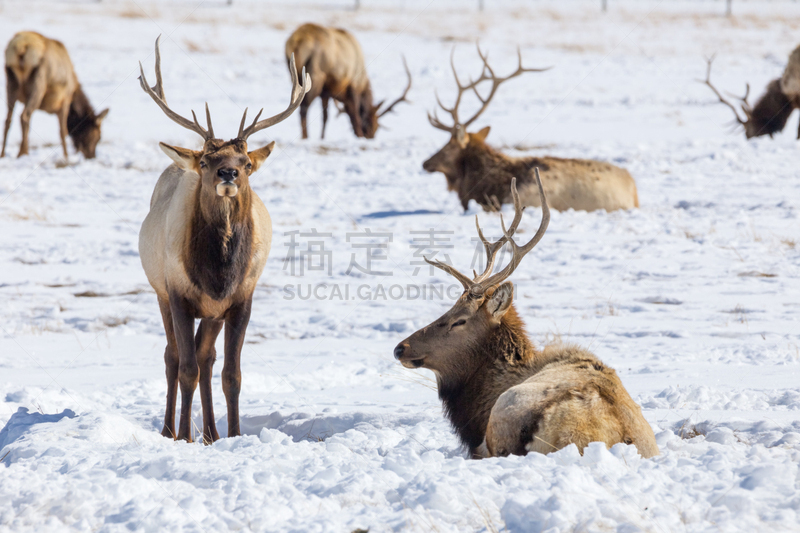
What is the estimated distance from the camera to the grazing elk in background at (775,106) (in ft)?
52.2

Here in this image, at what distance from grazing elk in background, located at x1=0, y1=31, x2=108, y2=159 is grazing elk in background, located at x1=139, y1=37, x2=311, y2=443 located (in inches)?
420

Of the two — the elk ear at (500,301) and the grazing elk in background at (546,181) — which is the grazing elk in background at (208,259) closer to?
the elk ear at (500,301)

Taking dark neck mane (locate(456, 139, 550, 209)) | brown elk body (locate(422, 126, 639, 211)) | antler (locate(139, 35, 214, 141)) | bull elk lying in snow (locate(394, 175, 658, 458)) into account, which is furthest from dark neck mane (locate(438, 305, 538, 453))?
dark neck mane (locate(456, 139, 550, 209))

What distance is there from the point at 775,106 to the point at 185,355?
1499 centimetres

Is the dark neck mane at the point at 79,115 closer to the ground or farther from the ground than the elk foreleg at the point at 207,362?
farther from the ground

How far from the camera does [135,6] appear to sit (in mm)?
38875

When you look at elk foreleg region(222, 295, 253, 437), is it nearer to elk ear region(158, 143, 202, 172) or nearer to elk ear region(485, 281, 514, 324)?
elk ear region(158, 143, 202, 172)

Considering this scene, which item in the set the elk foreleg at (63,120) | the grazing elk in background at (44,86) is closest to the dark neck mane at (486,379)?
the grazing elk in background at (44,86)

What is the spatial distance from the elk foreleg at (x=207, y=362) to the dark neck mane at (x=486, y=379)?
56.1 inches

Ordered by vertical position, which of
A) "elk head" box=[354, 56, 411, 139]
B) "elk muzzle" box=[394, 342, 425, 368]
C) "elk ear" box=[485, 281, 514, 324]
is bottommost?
"elk muzzle" box=[394, 342, 425, 368]

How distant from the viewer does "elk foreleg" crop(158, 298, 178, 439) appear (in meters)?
5.04

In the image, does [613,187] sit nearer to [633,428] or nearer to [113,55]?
[633,428]

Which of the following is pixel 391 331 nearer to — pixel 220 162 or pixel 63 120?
pixel 220 162

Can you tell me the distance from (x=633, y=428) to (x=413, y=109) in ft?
59.5
